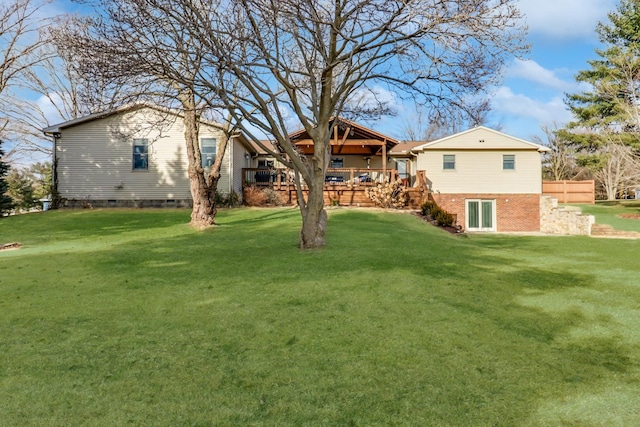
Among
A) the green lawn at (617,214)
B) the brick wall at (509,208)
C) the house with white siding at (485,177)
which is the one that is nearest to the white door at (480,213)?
the house with white siding at (485,177)

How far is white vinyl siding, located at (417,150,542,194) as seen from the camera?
79.7 feet

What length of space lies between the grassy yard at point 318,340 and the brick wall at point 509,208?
51.2 feet

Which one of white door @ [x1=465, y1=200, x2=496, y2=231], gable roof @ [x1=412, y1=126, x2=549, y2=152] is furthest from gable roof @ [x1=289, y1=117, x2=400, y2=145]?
white door @ [x1=465, y1=200, x2=496, y2=231]

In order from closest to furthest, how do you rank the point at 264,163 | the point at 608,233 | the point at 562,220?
the point at 608,233 → the point at 562,220 → the point at 264,163

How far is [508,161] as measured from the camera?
24.4m

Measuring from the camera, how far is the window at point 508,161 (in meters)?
24.4

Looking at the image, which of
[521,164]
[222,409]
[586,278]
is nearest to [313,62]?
[586,278]

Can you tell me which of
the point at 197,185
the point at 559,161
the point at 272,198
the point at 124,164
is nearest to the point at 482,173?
the point at 272,198

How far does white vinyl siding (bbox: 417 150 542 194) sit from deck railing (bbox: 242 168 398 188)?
270 centimetres

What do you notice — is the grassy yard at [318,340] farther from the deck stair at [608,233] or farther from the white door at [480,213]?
the white door at [480,213]

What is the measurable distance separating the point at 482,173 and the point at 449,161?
1.99 metres

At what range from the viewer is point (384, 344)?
4.23 metres

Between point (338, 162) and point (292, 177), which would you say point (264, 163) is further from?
point (292, 177)

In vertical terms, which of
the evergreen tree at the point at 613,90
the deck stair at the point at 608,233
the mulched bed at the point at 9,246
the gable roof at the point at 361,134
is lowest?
the deck stair at the point at 608,233
